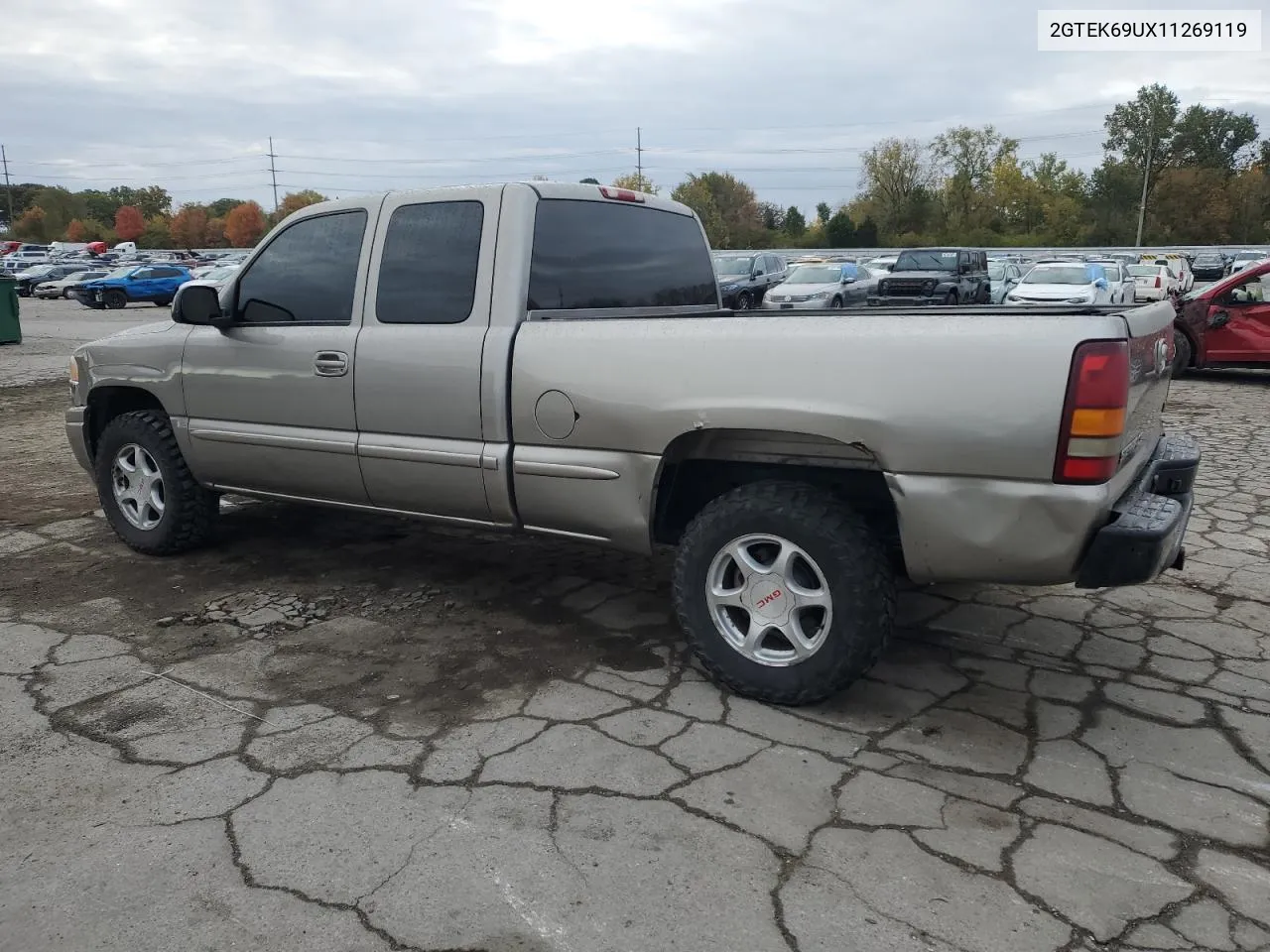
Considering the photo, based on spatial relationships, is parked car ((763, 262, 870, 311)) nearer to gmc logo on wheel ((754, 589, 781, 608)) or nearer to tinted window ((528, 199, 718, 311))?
tinted window ((528, 199, 718, 311))

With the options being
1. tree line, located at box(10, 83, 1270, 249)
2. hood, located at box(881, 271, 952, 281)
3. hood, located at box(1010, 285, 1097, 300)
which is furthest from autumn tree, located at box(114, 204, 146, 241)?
hood, located at box(1010, 285, 1097, 300)

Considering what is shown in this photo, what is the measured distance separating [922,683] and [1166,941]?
1441mm

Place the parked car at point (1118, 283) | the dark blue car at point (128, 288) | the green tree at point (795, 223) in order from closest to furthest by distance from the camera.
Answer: the parked car at point (1118, 283), the dark blue car at point (128, 288), the green tree at point (795, 223)

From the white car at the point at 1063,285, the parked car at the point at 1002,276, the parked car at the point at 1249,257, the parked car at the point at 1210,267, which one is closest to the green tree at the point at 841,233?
the parked car at the point at 1210,267

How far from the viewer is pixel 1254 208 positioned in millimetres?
63094

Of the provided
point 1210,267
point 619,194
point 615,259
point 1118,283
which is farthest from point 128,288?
point 1210,267

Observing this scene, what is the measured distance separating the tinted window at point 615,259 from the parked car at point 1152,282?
21430 millimetres

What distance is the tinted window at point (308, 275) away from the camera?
4270 millimetres

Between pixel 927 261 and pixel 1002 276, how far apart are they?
20.0ft

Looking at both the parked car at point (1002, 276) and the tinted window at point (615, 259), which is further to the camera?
the parked car at point (1002, 276)

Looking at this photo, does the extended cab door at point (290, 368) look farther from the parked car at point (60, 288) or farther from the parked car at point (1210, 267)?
the parked car at point (1210, 267)

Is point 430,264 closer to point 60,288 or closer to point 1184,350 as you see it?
point 1184,350

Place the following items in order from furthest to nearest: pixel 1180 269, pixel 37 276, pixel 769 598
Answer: pixel 37 276 → pixel 1180 269 → pixel 769 598

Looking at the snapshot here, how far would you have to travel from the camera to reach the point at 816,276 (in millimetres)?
22656
